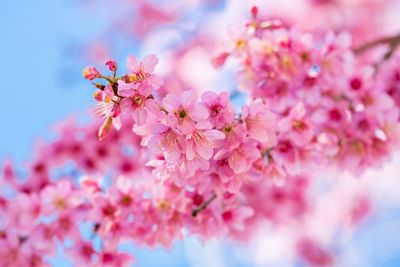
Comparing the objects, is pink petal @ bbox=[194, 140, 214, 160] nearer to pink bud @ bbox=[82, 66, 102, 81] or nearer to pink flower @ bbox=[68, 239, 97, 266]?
pink bud @ bbox=[82, 66, 102, 81]

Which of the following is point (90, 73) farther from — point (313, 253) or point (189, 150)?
point (313, 253)

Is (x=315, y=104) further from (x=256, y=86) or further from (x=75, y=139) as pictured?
(x=75, y=139)

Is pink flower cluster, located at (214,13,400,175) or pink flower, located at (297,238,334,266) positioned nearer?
pink flower cluster, located at (214,13,400,175)

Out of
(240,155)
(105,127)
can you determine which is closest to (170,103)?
(105,127)

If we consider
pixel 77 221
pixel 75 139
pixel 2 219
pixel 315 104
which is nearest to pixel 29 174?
pixel 75 139

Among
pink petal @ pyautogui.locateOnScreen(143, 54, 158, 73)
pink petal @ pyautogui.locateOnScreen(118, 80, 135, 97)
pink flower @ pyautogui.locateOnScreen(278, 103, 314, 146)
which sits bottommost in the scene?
pink flower @ pyautogui.locateOnScreen(278, 103, 314, 146)

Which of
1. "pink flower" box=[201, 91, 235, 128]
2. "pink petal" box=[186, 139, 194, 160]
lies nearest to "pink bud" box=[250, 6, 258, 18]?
"pink flower" box=[201, 91, 235, 128]
